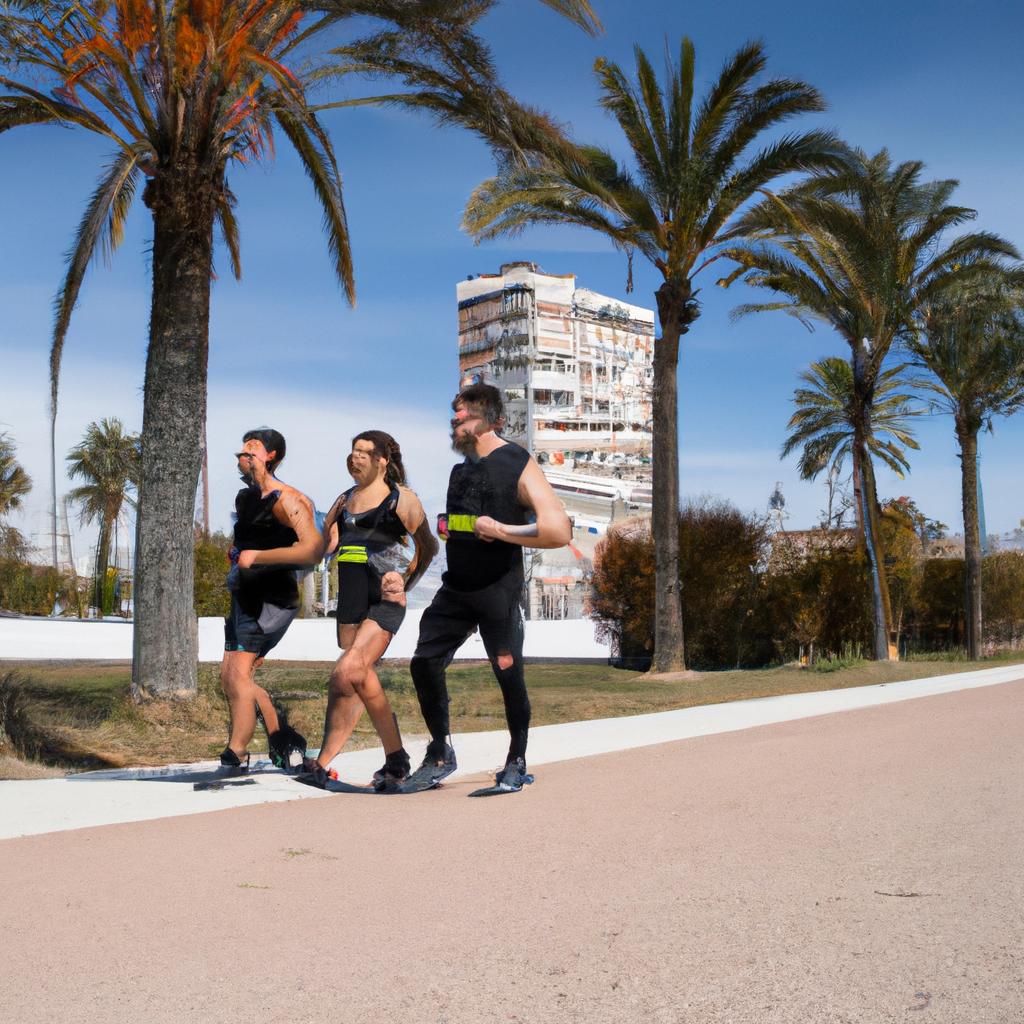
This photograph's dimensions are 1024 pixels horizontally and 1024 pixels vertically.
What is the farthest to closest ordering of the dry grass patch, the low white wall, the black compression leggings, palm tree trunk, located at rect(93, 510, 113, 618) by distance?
1. palm tree trunk, located at rect(93, 510, 113, 618)
2. the low white wall
3. the dry grass patch
4. the black compression leggings

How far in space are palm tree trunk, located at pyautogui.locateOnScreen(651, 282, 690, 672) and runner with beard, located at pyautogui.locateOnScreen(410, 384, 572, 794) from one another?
12672 mm

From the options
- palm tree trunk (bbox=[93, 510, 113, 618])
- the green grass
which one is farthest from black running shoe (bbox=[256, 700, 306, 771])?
palm tree trunk (bbox=[93, 510, 113, 618])

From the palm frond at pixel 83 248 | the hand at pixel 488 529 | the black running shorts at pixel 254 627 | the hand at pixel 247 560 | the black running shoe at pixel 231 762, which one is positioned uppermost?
the palm frond at pixel 83 248

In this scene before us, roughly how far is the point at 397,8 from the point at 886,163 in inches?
593

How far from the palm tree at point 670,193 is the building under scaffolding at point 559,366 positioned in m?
75.8

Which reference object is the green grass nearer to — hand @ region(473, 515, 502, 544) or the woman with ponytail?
the woman with ponytail

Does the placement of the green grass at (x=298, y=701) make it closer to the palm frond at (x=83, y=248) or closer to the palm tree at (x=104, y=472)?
the palm frond at (x=83, y=248)

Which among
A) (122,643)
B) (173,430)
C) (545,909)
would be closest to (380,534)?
(545,909)

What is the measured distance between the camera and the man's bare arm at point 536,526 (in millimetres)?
5551

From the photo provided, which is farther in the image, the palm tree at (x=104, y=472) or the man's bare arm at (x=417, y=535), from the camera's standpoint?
the palm tree at (x=104, y=472)

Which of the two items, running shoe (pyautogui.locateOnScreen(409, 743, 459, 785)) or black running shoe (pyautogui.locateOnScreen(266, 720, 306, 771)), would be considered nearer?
running shoe (pyautogui.locateOnScreen(409, 743, 459, 785))

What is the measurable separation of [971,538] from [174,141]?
20.5 m

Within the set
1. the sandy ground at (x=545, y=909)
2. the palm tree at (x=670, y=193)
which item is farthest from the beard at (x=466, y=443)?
the palm tree at (x=670, y=193)

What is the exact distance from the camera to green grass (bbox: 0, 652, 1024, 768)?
864 cm
